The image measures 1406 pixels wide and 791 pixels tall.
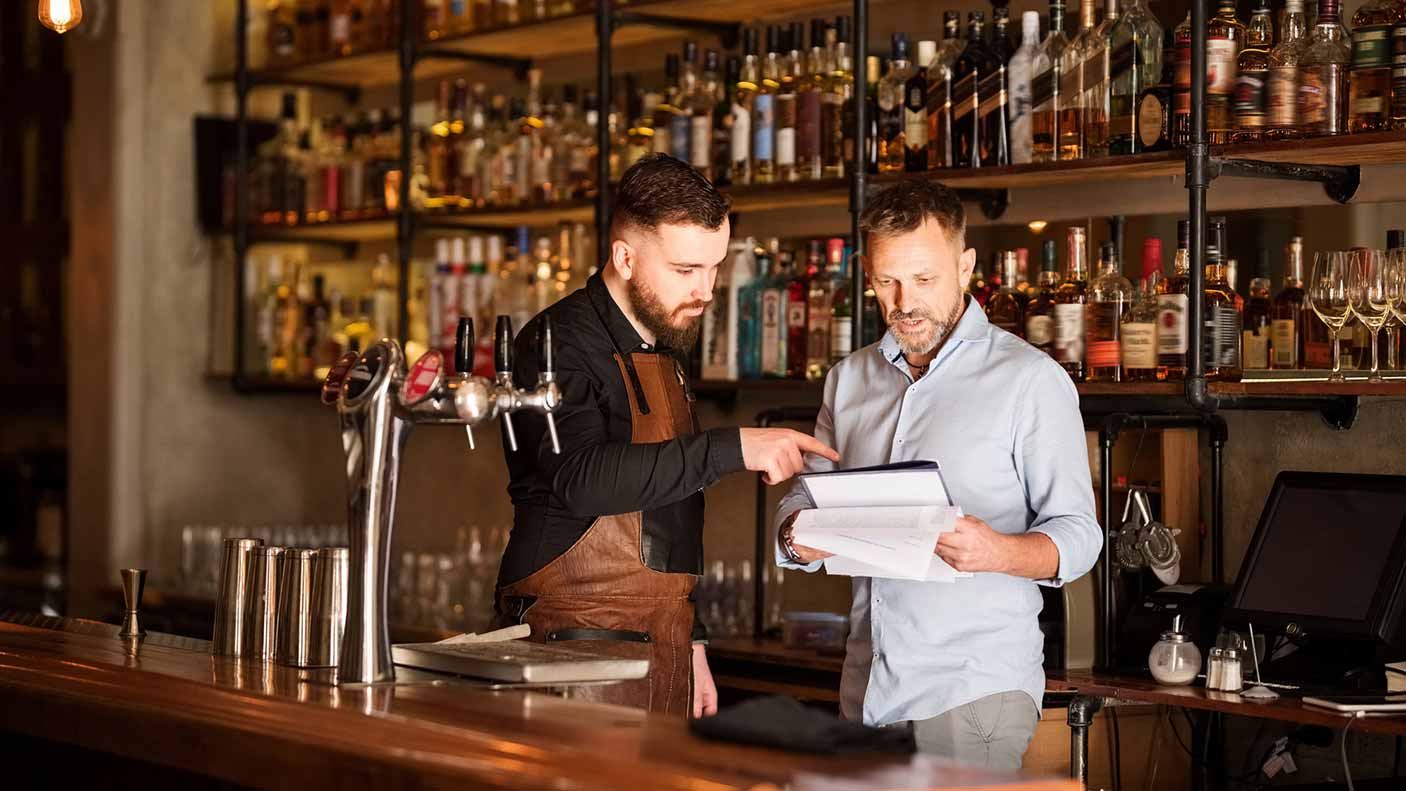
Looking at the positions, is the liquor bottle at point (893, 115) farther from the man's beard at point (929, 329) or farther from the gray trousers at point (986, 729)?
the gray trousers at point (986, 729)

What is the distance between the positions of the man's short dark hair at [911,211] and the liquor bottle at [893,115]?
0.88 metres

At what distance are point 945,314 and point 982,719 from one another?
1.97 feet

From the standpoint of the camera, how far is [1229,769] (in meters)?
3.25

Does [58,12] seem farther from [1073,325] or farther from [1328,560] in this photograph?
[1328,560]

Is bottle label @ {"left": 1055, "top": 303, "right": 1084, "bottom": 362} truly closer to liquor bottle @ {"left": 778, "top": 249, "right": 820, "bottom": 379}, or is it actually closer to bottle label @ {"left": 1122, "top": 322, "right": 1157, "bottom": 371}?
bottle label @ {"left": 1122, "top": 322, "right": 1157, "bottom": 371}

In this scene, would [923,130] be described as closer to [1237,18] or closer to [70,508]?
[1237,18]

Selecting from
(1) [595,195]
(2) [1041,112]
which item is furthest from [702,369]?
(2) [1041,112]

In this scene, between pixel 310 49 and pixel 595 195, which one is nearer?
pixel 595 195

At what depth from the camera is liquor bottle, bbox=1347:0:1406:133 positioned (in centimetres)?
284

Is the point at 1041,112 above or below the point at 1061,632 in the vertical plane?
above

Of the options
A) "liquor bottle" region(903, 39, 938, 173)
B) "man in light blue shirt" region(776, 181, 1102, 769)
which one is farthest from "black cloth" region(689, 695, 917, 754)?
"liquor bottle" region(903, 39, 938, 173)

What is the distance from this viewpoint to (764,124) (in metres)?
3.73

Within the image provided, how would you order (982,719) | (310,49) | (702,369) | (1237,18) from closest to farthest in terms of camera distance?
(982,719) < (1237,18) < (702,369) < (310,49)

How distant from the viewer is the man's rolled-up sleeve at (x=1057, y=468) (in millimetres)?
2471
